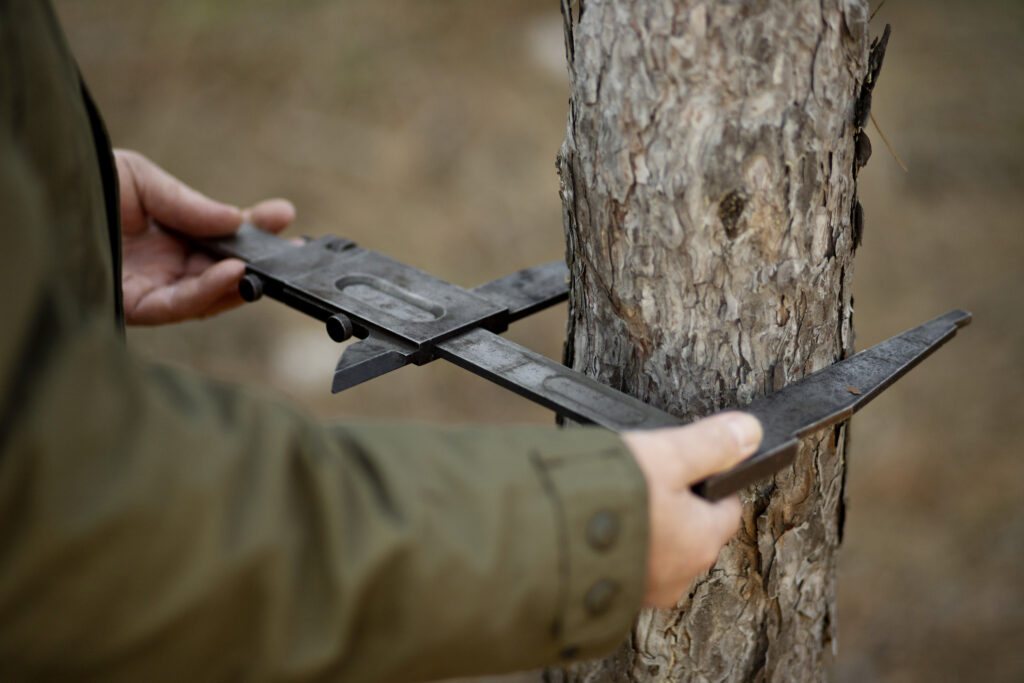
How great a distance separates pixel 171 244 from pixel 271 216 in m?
0.25

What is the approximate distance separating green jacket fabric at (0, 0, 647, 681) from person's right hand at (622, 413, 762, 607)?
0.10 feet

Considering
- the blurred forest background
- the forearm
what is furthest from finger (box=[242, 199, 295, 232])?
the blurred forest background

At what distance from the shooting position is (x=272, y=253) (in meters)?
1.47

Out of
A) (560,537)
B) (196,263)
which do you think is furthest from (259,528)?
(196,263)

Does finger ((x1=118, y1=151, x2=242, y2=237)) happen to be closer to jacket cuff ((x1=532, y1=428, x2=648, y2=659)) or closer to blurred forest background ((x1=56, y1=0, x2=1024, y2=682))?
jacket cuff ((x1=532, y1=428, x2=648, y2=659))

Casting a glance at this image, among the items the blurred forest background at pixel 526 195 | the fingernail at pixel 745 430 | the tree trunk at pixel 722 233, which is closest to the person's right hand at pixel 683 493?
the fingernail at pixel 745 430

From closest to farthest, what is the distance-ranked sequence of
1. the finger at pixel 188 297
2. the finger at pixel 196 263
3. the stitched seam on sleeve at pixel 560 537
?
the stitched seam on sleeve at pixel 560 537, the finger at pixel 188 297, the finger at pixel 196 263

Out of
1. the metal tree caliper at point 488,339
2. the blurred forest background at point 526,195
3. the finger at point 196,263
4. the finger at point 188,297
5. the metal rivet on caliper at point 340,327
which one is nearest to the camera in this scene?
the metal tree caliper at point 488,339

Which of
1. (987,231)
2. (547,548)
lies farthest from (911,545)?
(547,548)

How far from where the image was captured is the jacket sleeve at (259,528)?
604 millimetres

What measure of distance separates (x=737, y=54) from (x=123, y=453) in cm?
75

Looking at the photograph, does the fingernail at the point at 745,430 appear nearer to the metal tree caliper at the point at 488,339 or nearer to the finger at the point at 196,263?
the metal tree caliper at the point at 488,339

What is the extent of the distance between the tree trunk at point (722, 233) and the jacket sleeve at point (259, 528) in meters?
0.37

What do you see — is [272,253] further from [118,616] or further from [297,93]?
[297,93]
